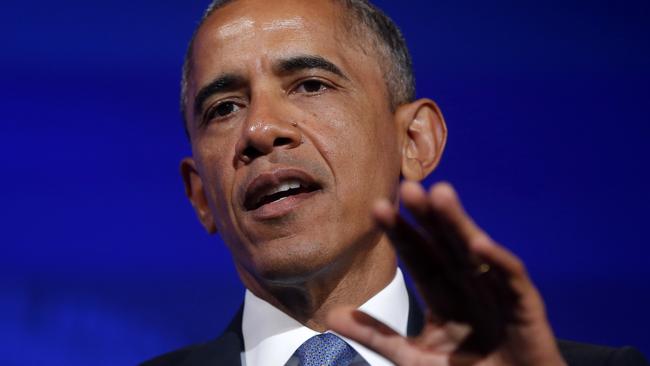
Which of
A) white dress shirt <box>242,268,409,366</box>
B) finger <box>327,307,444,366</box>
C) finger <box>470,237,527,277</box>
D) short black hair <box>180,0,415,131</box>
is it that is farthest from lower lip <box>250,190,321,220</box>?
finger <box>470,237,527,277</box>

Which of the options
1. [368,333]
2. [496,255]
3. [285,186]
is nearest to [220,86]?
[285,186]

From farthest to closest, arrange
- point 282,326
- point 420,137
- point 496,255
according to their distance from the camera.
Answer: point 420,137
point 282,326
point 496,255

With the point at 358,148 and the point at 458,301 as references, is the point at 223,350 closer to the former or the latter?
the point at 358,148

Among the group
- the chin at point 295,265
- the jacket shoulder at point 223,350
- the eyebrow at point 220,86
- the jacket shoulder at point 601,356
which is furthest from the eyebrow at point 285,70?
the jacket shoulder at point 601,356

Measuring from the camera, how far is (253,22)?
162 cm

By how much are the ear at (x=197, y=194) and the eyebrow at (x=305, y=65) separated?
387 mm

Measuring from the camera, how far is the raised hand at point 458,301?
86 cm

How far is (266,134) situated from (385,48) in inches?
16.1

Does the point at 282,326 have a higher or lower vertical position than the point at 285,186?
lower

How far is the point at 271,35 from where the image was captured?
5.21ft

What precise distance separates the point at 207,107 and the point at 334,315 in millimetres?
788

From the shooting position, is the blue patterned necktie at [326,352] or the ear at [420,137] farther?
the ear at [420,137]

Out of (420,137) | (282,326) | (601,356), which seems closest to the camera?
(601,356)

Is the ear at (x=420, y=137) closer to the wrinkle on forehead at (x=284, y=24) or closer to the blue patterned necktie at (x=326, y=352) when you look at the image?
the wrinkle on forehead at (x=284, y=24)
